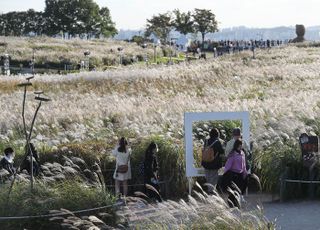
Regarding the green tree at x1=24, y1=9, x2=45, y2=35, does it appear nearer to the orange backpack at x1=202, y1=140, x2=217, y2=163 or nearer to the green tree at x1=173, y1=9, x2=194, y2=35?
the green tree at x1=173, y1=9, x2=194, y2=35

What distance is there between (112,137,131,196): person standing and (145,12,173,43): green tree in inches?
3356

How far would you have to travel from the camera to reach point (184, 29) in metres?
102

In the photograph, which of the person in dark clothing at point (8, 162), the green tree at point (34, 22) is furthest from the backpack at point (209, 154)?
the green tree at point (34, 22)

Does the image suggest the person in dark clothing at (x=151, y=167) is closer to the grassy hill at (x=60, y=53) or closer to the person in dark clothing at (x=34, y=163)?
the person in dark clothing at (x=34, y=163)

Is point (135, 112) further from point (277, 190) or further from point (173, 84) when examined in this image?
point (173, 84)

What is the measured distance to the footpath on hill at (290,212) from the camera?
35.1ft

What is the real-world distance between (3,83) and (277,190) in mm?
20189

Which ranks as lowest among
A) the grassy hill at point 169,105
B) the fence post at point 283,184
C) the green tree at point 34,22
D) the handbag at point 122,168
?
the fence post at point 283,184

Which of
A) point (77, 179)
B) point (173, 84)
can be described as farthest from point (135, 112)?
point (173, 84)

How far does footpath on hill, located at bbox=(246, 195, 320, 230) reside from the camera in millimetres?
10711

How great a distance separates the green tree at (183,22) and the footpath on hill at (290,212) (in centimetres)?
8972

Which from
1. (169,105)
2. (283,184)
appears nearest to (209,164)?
(283,184)

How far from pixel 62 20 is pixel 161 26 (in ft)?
51.7

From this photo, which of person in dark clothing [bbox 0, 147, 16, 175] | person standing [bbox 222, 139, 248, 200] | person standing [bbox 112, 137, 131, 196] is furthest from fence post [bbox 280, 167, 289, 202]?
person in dark clothing [bbox 0, 147, 16, 175]
